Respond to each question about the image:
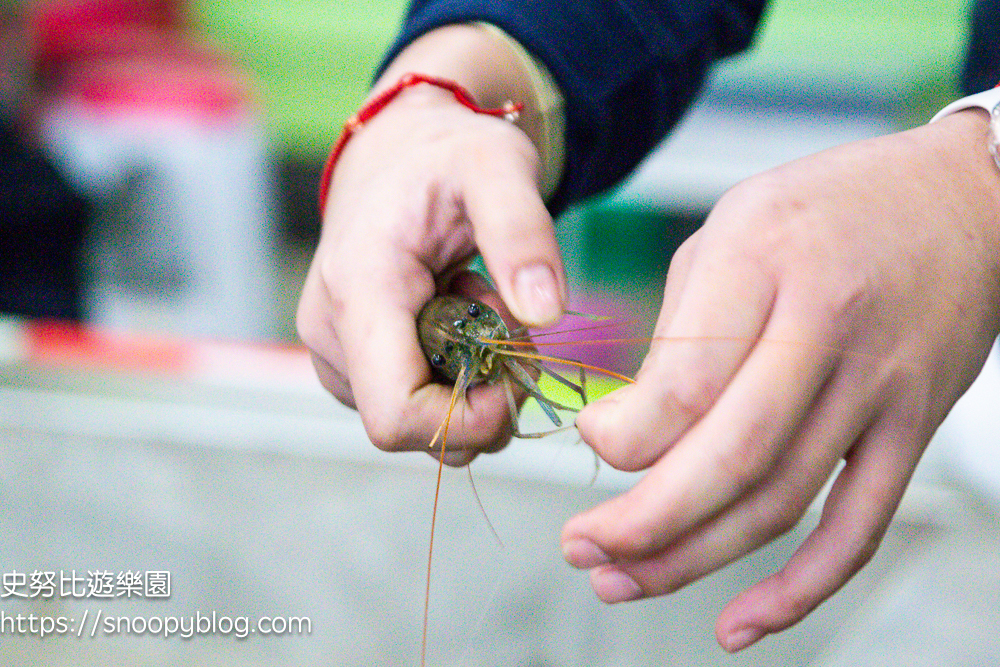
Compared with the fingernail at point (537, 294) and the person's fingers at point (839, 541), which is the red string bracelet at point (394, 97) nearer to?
the fingernail at point (537, 294)

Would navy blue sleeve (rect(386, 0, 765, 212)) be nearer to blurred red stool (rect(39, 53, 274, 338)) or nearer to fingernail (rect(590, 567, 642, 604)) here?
fingernail (rect(590, 567, 642, 604))

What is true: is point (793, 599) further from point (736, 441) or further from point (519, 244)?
point (519, 244)

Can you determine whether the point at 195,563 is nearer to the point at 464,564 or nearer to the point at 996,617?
the point at 464,564

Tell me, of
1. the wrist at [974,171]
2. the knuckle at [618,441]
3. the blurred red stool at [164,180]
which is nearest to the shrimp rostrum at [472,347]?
the knuckle at [618,441]

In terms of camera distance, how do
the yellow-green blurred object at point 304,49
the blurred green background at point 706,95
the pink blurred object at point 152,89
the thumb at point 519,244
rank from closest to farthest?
the thumb at point 519,244
the blurred green background at point 706,95
the pink blurred object at point 152,89
the yellow-green blurred object at point 304,49

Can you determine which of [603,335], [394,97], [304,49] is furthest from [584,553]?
[304,49]

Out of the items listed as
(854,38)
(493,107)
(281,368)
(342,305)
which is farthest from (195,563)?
(854,38)

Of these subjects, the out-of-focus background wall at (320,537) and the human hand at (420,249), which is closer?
the human hand at (420,249)
